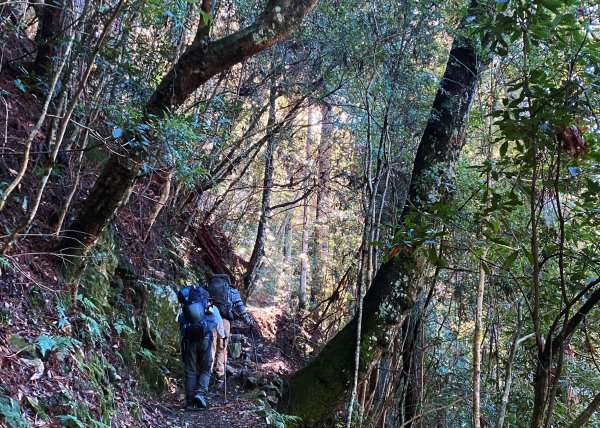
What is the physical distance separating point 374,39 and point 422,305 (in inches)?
171

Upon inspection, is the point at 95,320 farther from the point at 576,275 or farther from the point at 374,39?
the point at 374,39

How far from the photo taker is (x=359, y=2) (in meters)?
8.05

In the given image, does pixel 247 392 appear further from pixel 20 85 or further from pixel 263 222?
pixel 20 85

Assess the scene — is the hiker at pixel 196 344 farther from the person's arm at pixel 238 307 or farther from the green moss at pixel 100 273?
the person's arm at pixel 238 307

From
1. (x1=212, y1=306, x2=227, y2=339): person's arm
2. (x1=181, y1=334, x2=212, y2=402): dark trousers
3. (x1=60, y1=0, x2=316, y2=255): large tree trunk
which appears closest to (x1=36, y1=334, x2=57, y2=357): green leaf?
(x1=60, y1=0, x2=316, y2=255): large tree trunk

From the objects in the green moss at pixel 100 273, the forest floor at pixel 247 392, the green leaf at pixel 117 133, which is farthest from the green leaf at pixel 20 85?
the forest floor at pixel 247 392

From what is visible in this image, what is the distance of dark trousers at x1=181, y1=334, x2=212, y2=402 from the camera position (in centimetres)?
662

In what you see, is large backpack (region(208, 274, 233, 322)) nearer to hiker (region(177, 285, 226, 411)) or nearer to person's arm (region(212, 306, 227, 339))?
person's arm (region(212, 306, 227, 339))

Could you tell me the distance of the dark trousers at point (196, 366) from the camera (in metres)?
6.62

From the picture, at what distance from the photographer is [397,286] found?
6.18m

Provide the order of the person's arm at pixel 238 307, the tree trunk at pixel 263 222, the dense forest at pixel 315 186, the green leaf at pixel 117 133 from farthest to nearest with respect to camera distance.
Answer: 1. the tree trunk at pixel 263 222
2. the person's arm at pixel 238 307
3. the green leaf at pixel 117 133
4. the dense forest at pixel 315 186

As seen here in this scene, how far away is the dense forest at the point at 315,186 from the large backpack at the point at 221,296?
2.88 feet

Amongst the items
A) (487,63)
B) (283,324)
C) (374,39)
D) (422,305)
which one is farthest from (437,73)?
(283,324)

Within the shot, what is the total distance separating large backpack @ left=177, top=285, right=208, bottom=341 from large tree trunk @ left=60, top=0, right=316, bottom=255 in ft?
6.57
